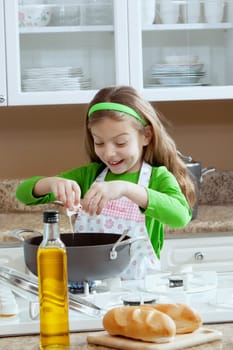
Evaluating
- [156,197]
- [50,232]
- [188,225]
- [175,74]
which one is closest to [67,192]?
[156,197]

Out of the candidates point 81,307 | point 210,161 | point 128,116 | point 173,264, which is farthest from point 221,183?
point 81,307

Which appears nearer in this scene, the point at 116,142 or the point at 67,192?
the point at 67,192

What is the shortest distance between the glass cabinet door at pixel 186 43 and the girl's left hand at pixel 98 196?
55.3 inches

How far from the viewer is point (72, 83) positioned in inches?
141

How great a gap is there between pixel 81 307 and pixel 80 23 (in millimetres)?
2187

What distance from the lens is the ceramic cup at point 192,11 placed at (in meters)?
3.68

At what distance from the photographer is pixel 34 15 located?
143 inches

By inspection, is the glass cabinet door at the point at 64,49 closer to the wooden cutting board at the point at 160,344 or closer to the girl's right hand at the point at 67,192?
the girl's right hand at the point at 67,192

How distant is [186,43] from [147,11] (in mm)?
219

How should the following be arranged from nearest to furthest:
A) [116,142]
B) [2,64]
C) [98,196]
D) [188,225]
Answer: [98,196], [116,142], [188,225], [2,64]

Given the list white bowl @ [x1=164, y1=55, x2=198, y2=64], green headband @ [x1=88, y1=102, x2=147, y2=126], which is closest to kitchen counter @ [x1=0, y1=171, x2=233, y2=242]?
white bowl @ [x1=164, y1=55, x2=198, y2=64]

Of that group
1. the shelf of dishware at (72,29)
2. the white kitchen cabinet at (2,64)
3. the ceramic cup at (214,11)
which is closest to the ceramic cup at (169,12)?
the ceramic cup at (214,11)

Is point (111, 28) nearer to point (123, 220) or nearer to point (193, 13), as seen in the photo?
point (193, 13)

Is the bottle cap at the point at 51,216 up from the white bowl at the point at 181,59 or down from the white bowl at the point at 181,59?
down
